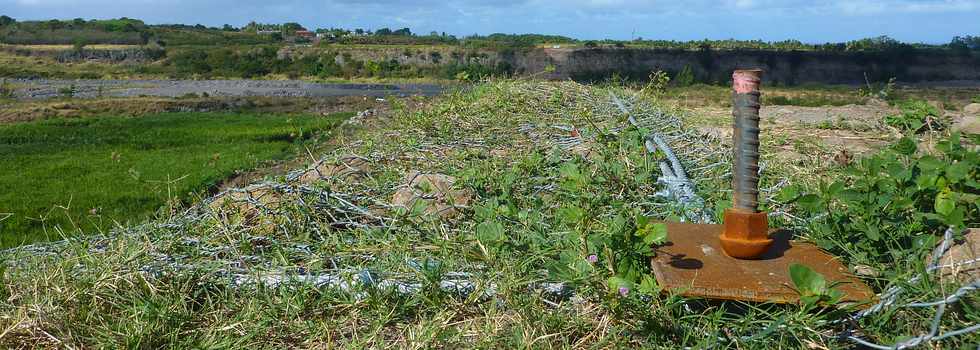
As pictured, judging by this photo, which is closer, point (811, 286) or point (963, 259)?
point (811, 286)

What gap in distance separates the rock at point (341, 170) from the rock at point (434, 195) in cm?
51

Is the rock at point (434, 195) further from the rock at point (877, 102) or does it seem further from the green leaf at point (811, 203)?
the rock at point (877, 102)

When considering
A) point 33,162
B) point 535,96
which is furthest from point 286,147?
point 535,96

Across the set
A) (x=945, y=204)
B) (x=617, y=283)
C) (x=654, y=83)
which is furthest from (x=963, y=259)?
(x=654, y=83)

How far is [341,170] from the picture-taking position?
425 cm

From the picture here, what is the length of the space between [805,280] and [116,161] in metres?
9.79

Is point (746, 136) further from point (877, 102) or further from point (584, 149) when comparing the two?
point (877, 102)

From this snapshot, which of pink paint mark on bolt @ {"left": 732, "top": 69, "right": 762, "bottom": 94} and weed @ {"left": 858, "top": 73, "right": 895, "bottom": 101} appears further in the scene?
weed @ {"left": 858, "top": 73, "right": 895, "bottom": 101}

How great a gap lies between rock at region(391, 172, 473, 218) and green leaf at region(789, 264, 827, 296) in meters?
1.42

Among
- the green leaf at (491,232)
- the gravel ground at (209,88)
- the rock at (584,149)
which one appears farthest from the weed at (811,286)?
the gravel ground at (209,88)

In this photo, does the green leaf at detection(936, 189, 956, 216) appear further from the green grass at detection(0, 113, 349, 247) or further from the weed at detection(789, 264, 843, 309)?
the green grass at detection(0, 113, 349, 247)

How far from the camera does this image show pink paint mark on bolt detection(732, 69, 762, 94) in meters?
2.01

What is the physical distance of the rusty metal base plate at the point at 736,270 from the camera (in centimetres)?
197

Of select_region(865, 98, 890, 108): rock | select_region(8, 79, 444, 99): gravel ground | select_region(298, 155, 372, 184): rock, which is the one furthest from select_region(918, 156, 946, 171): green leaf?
select_region(8, 79, 444, 99): gravel ground
